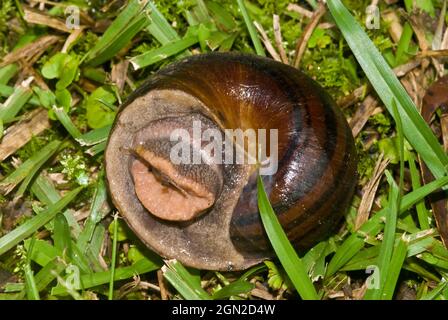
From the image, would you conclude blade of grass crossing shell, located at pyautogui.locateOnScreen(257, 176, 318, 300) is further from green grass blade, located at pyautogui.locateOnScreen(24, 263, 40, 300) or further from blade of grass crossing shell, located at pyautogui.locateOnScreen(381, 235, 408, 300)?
green grass blade, located at pyautogui.locateOnScreen(24, 263, 40, 300)

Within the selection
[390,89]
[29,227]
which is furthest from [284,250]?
[29,227]

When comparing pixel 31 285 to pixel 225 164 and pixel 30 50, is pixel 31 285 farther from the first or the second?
pixel 30 50

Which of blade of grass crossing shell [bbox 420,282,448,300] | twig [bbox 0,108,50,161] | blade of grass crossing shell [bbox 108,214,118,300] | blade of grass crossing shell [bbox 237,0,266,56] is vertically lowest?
blade of grass crossing shell [bbox 420,282,448,300]

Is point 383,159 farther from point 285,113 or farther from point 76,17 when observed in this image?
point 76,17

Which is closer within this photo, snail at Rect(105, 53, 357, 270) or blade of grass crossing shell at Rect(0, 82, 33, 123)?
snail at Rect(105, 53, 357, 270)

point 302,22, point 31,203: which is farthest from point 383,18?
point 31,203

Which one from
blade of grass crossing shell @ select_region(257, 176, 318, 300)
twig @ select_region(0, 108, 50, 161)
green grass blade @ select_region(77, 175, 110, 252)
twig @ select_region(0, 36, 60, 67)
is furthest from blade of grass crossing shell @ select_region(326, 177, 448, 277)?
twig @ select_region(0, 36, 60, 67)

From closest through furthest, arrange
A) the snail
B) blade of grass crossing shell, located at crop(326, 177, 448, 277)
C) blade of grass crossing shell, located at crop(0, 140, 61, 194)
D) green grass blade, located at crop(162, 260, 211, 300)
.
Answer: the snail → green grass blade, located at crop(162, 260, 211, 300) → blade of grass crossing shell, located at crop(326, 177, 448, 277) → blade of grass crossing shell, located at crop(0, 140, 61, 194)
